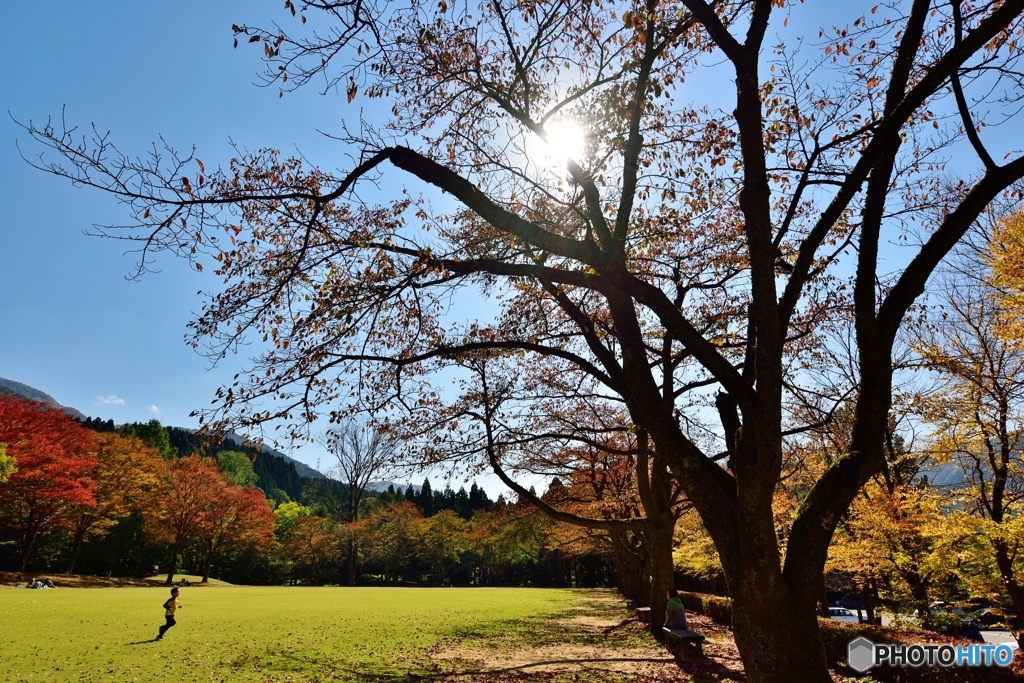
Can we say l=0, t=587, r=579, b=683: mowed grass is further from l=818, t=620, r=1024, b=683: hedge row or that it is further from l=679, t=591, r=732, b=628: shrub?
l=818, t=620, r=1024, b=683: hedge row

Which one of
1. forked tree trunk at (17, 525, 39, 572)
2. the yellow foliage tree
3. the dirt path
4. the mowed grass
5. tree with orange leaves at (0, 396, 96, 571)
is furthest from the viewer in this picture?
forked tree trunk at (17, 525, 39, 572)

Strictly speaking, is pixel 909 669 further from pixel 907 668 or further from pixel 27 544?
pixel 27 544

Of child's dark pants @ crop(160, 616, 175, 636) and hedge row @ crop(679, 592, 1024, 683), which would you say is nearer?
hedge row @ crop(679, 592, 1024, 683)

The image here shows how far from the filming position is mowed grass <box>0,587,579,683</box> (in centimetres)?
→ 920

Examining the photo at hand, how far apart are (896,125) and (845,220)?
11.3 ft

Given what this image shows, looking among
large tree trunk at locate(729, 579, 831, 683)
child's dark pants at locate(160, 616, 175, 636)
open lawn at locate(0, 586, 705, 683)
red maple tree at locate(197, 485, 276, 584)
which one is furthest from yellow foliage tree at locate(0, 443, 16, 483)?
large tree trunk at locate(729, 579, 831, 683)

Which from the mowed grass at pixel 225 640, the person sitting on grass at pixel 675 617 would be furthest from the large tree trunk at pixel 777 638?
the person sitting on grass at pixel 675 617

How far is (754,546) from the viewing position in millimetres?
4387

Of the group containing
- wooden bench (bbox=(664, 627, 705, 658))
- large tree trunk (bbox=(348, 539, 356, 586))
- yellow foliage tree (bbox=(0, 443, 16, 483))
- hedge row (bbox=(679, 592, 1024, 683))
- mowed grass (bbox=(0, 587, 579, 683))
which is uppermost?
yellow foliage tree (bbox=(0, 443, 16, 483))

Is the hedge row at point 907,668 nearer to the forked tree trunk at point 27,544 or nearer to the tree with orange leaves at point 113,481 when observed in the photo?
the tree with orange leaves at point 113,481

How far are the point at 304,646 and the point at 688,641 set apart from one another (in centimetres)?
880

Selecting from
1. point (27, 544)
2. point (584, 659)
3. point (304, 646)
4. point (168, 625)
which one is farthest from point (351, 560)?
point (584, 659)

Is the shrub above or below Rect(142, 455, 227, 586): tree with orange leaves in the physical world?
below

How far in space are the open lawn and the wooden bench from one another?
47 centimetres
